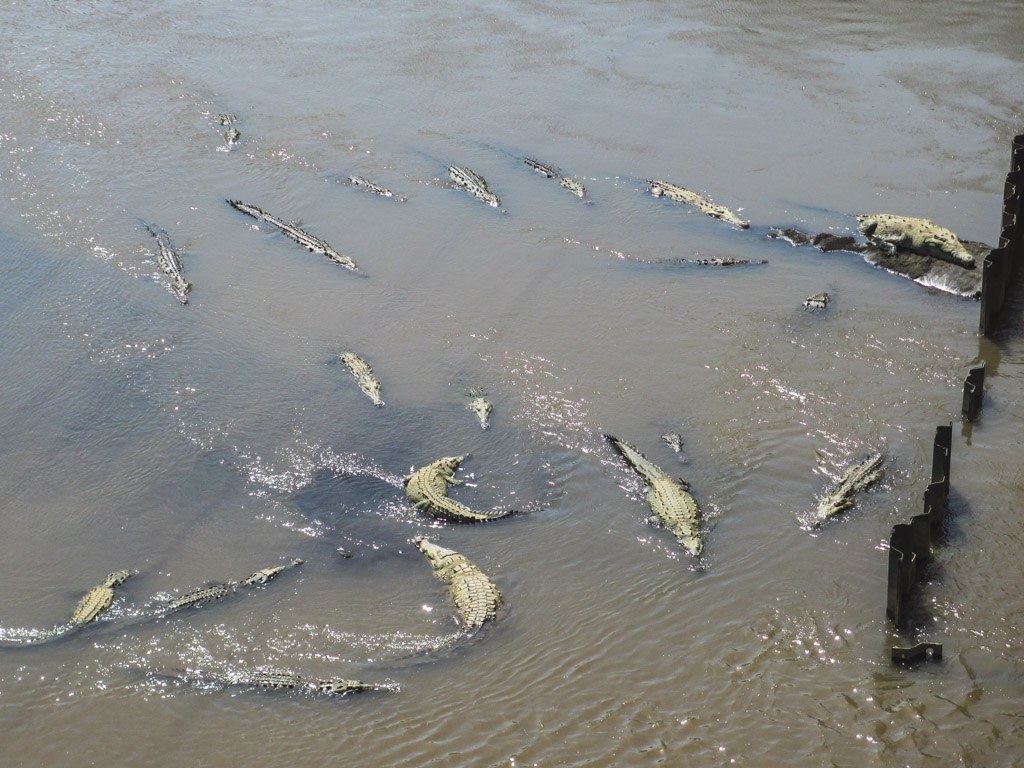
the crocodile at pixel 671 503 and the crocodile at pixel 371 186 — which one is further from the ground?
the crocodile at pixel 371 186

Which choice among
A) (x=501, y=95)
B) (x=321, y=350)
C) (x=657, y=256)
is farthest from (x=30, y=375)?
(x=501, y=95)

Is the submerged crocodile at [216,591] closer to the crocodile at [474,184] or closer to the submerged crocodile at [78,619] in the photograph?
the submerged crocodile at [78,619]

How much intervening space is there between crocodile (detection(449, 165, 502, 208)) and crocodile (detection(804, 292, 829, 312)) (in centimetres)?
571

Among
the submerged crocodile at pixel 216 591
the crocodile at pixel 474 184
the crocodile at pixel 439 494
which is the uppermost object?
the crocodile at pixel 474 184

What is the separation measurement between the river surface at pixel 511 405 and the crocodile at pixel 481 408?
0.16m

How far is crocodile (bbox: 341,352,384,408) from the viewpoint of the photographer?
12.7 metres

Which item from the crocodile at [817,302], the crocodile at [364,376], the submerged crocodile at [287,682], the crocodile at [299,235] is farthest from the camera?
the crocodile at [299,235]

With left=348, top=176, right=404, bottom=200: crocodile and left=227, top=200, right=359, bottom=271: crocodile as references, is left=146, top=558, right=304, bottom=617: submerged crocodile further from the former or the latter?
left=348, top=176, right=404, bottom=200: crocodile

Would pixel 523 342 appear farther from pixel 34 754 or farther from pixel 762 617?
pixel 34 754

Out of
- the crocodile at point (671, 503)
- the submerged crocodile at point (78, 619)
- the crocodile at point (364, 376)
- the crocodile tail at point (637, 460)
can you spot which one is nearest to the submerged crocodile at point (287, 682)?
the submerged crocodile at point (78, 619)

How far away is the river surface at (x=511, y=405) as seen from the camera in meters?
8.72

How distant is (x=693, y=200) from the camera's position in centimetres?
1669

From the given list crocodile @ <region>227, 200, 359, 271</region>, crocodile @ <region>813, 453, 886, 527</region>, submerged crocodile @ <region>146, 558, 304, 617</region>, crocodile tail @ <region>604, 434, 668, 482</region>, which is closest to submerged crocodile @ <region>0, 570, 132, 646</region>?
submerged crocodile @ <region>146, 558, 304, 617</region>

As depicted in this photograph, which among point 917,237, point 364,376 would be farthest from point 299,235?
point 917,237
